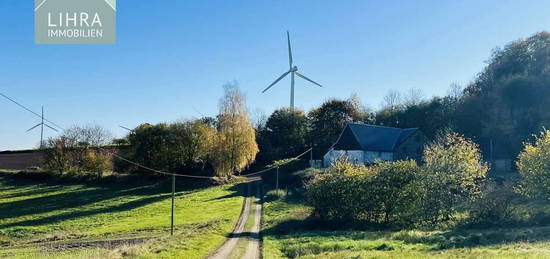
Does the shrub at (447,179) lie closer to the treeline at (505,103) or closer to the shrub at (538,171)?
the shrub at (538,171)

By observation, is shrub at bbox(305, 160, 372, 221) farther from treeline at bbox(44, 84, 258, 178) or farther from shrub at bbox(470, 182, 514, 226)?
treeline at bbox(44, 84, 258, 178)

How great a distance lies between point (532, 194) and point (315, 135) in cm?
5625

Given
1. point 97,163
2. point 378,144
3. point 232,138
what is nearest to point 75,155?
point 97,163

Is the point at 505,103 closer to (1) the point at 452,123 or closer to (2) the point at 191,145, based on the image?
(1) the point at 452,123

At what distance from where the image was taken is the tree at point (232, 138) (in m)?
64.0

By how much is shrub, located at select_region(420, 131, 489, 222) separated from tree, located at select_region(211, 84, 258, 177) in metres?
35.2

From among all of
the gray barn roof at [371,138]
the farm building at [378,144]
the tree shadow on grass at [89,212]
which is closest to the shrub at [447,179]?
the tree shadow on grass at [89,212]

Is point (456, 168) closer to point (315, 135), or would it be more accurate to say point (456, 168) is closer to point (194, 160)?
point (194, 160)

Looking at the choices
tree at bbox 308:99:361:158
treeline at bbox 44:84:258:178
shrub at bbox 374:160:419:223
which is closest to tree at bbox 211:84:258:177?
treeline at bbox 44:84:258:178

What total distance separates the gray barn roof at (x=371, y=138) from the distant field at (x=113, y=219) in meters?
21.2

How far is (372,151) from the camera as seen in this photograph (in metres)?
70.0

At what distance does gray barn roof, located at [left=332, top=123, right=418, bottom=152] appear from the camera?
230 ft

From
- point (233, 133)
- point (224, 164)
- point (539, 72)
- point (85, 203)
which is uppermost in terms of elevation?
point (539, 72)

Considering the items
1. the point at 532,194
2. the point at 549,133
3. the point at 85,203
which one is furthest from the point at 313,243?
the point at 85,203
